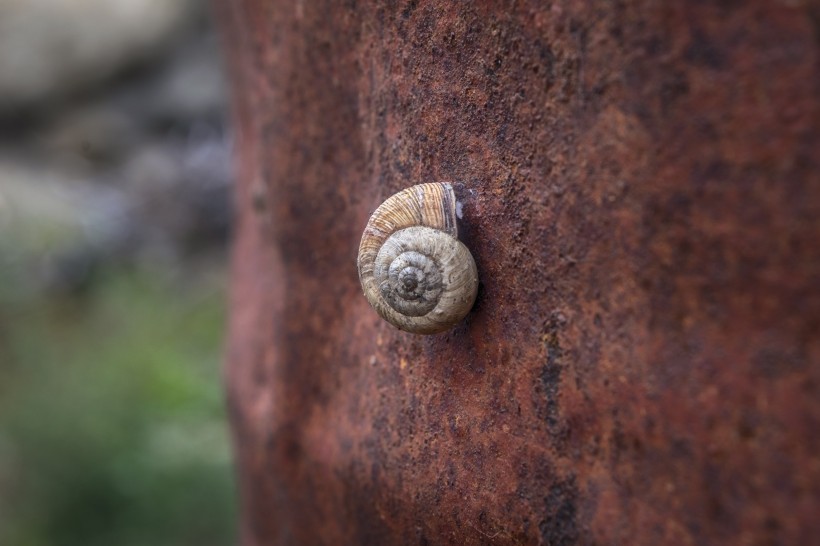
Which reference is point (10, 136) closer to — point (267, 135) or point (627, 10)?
point (267, 135)

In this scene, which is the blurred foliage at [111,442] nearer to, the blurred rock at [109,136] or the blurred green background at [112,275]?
the blurred green background at [112,275]

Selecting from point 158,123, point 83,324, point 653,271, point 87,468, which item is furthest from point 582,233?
point 158,123

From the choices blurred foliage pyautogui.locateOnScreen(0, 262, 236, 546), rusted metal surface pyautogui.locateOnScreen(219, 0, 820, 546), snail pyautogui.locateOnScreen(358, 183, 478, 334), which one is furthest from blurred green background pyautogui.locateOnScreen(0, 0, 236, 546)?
snail pyautogui.locateOnScreen(358, 183, 478, 334)

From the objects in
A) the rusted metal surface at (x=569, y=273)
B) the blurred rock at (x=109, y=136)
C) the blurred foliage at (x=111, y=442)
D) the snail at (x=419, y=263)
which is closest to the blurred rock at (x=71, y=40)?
the blurred rock at (x=109, y=136)

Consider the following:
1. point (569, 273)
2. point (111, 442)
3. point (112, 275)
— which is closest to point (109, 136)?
point (112, 275)

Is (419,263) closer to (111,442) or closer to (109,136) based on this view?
(111,442)

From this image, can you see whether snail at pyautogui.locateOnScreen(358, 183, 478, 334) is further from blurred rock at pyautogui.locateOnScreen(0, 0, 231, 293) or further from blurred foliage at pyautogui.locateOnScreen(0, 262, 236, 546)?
blurred rock at pyautogui.locateOnScreen(0, 0, 231, 293)

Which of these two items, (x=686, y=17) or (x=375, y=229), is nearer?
(x=686, y=17)
